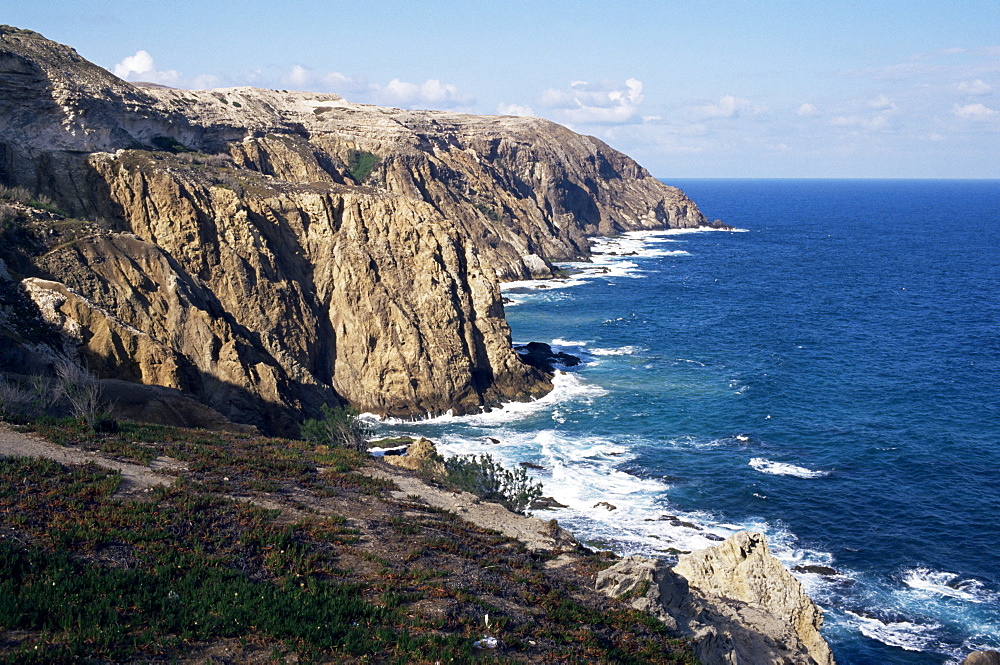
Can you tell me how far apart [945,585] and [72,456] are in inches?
1506

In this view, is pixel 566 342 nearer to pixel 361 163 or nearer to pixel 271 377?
pixel 271 377

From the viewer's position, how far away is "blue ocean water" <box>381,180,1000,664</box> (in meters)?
36.8

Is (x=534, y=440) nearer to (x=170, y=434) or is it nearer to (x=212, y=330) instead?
(x=212, y=330)

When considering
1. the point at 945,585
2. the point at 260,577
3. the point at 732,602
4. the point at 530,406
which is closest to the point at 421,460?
the point at 732,602

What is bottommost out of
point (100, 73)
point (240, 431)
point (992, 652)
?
point (992, 652)

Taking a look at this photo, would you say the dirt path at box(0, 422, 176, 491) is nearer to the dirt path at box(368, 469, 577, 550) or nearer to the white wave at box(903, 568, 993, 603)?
the dirt path at box(368, 469, 577, 550)

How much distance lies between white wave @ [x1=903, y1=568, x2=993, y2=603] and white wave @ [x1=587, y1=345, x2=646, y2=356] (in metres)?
40.1

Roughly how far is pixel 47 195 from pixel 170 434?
31159 mm

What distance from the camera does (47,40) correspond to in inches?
2377

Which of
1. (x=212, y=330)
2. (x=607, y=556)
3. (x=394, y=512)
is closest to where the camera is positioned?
(x=394, y=512)

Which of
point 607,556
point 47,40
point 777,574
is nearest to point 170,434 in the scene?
point 607,556

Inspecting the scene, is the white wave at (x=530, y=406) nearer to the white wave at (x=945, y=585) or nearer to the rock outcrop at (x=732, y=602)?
the white wave at (x=945, y=585)

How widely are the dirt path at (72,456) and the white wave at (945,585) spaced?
3409cm

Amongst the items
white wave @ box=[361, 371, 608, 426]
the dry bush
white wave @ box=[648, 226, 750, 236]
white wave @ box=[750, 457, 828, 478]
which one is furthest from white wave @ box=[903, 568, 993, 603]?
white wave @ box=[648, 226, 750, 236]
